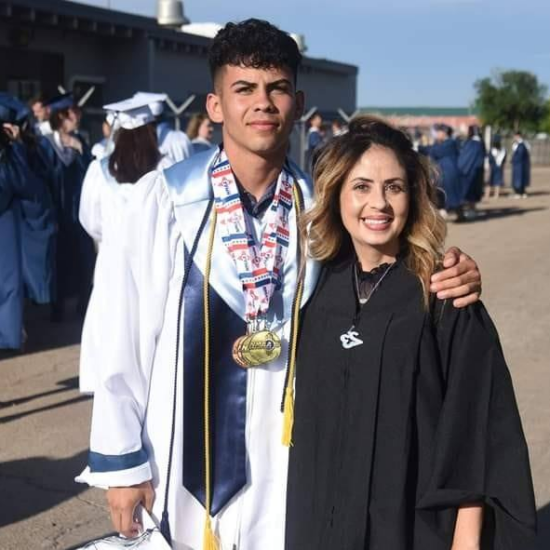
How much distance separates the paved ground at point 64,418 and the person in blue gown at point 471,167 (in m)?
6.62

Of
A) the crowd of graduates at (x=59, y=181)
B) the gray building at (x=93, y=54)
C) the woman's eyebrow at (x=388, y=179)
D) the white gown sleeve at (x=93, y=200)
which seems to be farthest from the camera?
the gray building at (x=93, y=54)

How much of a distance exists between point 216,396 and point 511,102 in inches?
2497

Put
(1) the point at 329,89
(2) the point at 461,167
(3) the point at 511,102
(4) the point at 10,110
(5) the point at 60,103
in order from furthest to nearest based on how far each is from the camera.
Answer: (3) the point at 511,102, (1) the point at 329,89, (2) the point at 461,167, (5) the point at 60,103, (4) the point at 10,110

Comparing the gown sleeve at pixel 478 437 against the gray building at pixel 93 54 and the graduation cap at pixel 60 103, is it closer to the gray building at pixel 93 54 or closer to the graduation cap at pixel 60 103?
the graduation cap at pixel 60 103

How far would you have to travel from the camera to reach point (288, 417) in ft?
9.07

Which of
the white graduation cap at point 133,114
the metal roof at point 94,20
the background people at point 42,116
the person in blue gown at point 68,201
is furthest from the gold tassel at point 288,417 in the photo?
the metal roof at point 94,20

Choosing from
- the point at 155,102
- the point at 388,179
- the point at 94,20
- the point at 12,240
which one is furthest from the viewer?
the point at 94,20

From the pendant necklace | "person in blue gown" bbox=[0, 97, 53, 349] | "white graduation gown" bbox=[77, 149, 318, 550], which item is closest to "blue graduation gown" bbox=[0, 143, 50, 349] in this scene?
"person in blue gown" bbox=[0, 97, 53, 349]

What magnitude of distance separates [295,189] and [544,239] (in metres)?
14.1

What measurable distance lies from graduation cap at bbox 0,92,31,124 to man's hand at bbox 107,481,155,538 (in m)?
5.15

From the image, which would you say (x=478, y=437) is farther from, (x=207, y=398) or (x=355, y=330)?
(x=207, y=398)

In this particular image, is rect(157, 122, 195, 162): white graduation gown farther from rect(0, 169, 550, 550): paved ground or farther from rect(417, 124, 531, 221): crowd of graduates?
rect(417, 124, 531, 221): crowd of graduates

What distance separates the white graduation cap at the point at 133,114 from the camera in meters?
6.34


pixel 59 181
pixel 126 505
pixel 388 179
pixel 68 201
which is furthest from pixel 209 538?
pixel 68 201
